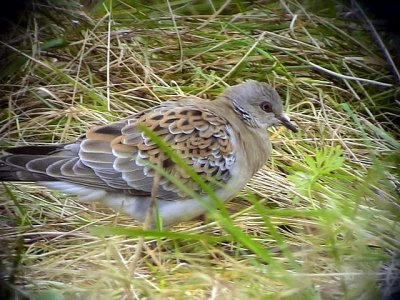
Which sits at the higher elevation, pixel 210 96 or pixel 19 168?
pixel 19 168

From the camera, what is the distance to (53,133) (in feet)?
14.7

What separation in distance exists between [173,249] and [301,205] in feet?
2.11

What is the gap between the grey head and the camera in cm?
430

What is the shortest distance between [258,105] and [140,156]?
72 centimetres

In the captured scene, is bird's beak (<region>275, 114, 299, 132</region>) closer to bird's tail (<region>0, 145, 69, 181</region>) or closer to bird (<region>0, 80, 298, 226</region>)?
bird (<region>0, 80, 298, 226</region>)

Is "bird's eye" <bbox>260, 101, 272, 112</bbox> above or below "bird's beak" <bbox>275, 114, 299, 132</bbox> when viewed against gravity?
above

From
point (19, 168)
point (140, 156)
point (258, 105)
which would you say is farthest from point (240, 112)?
point (19, 168)

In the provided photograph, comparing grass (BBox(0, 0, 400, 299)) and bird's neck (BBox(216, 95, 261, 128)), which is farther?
bird's neck (BBox(216, 95, 261, 128))

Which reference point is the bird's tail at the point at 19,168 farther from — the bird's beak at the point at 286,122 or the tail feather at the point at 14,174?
the bird's beak at the point at 286,122

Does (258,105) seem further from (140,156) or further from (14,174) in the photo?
(14,174)

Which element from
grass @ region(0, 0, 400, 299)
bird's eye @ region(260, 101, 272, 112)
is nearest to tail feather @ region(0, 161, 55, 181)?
grass @ region(0, 0, 400, 299)

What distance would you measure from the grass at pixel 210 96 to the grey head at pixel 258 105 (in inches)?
9.4

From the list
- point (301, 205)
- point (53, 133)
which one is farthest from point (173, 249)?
point (53, 133)

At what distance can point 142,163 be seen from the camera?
3803 millimetres
